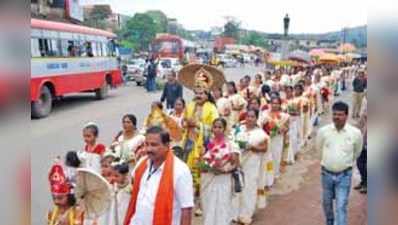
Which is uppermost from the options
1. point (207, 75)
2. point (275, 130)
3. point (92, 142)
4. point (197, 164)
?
point (207, 75)

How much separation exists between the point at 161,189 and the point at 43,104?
42.6 feet

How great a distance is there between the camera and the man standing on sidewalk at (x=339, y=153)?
203 inches

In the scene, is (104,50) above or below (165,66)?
above

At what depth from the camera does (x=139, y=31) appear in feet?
170

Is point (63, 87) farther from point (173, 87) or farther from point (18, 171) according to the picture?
point (18, 171)

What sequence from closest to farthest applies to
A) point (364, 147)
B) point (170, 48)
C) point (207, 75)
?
point (364, 147)
point (207, 75)
point (170, 48)

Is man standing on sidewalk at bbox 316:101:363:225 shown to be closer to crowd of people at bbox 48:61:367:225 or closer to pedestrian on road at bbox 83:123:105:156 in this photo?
crowd of people at bbox 48:61:367:225

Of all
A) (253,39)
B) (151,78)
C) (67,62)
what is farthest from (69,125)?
(253,39)

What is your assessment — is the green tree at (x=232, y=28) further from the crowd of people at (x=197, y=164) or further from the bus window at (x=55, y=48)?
the crowd of people at (x=197, y=164)

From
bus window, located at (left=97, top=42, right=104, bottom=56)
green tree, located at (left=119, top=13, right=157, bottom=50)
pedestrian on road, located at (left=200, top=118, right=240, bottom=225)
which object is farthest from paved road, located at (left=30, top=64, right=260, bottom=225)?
green tree, located at (left=119, top=13, right=157, bottom=50)

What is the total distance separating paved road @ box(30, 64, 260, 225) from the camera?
7907mm

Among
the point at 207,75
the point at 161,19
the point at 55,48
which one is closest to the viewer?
the point at 207,75

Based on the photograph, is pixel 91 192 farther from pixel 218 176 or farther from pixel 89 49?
pixel 89 49

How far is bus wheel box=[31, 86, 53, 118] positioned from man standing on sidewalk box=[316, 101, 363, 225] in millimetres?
11225
